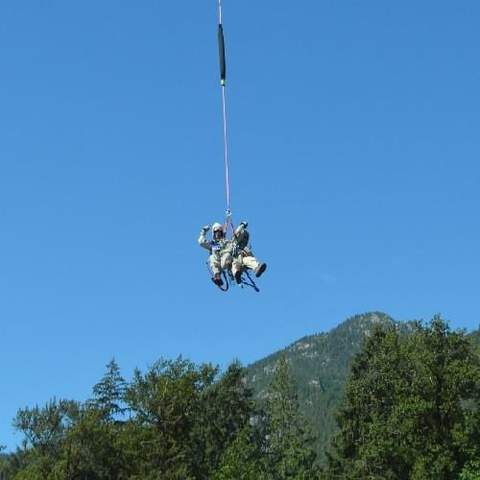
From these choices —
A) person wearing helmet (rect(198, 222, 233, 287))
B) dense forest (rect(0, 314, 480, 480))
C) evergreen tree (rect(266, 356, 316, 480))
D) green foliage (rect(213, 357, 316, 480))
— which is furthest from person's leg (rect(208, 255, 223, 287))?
evergreen tree (rect(266, 356, 316, 480))

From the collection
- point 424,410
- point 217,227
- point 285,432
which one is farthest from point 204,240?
point 285,432

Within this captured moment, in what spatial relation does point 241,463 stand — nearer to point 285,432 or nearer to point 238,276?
point 285,432

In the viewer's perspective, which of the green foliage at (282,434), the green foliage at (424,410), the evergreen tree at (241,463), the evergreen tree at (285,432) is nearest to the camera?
the green foliage at (424,410)

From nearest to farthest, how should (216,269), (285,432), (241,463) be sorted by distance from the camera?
(216,269)
(241,463)
(285,432)

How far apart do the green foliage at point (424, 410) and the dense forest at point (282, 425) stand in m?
0.08

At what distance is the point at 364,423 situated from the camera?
70.7 m

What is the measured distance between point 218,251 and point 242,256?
1.00 m

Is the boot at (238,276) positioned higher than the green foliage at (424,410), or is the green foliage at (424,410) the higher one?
the green foliage at (424,410)

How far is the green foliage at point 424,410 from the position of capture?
61.5m

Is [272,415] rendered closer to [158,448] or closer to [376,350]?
[376,350]

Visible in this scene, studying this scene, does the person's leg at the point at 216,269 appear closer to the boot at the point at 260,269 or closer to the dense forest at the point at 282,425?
the boot at the point at 260,269

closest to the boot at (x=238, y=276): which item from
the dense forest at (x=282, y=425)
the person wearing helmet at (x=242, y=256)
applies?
the person wearing helmet at (x=242, y=256)

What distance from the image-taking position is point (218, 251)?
2827 cm

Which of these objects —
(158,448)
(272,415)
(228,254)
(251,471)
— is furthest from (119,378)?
(228,254)
